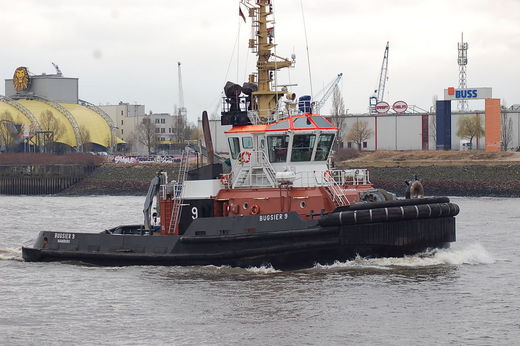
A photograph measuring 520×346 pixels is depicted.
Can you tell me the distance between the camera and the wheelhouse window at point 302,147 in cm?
2464

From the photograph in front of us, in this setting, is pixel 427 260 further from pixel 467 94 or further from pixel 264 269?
pixel 467 94

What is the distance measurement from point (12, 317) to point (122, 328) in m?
2.90

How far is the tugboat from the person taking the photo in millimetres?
23281

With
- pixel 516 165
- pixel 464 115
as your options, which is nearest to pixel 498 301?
pixel 516 165

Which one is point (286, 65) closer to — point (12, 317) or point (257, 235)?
point (257, 235)

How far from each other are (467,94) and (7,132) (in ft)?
172

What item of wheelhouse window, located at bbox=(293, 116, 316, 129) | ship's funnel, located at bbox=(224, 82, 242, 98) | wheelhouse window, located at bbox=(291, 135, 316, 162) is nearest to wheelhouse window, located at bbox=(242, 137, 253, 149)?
wheelhouse window, located at bbox=(291, 135, 316, 162)

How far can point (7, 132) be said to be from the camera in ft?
346

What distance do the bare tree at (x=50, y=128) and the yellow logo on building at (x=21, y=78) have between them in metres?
8.04

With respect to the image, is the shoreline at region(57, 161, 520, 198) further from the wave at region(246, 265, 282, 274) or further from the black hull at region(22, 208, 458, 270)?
the wave at region(246, 265, 282, 274)

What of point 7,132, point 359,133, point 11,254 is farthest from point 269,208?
point 7,132

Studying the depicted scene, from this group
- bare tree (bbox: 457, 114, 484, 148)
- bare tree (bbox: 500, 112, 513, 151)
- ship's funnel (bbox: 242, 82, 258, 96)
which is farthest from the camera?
bare tree (bbox: 500, 112, 513, 151)

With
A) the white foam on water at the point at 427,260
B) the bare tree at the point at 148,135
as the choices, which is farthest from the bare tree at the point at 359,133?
the white foam on water at the point at 427,260

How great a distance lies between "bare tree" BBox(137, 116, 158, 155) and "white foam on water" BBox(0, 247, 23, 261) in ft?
271
